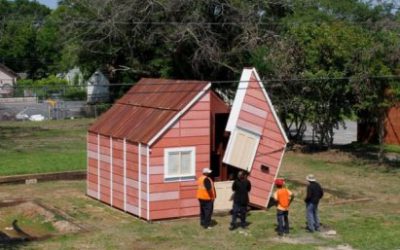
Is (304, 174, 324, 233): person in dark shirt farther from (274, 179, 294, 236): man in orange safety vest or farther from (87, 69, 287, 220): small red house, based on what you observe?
(87, 69, 287, 220): small red house

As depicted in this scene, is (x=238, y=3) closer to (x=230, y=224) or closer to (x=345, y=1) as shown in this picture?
(x=345, y=1)

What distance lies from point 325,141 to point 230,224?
60.7ft

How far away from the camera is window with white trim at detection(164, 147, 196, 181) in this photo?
20.2 meters

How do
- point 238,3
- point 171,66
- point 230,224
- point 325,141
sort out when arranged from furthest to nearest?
point 171,66
point 238,3
point 325,141
point 230,224

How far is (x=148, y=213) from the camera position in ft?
65.4

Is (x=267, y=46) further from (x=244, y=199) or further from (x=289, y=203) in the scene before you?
(x=289, y=203)

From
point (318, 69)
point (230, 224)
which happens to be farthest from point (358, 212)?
point (318, 69)

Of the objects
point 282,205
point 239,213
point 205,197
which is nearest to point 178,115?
point 205,197

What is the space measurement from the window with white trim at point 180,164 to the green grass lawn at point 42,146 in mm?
9844

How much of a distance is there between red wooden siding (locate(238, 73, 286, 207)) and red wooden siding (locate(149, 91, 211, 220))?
130 cm

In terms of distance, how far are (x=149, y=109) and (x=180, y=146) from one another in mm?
1993

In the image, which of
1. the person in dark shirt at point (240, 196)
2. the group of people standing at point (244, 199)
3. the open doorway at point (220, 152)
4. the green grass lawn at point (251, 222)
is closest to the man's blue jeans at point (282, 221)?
the group of people standing at point (244, 199)

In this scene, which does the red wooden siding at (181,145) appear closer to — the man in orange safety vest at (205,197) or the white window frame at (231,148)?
the white window frame at (231,148)

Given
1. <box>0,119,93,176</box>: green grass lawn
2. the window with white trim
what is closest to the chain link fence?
<box>0,119,93,176</box>: green grass lawn
